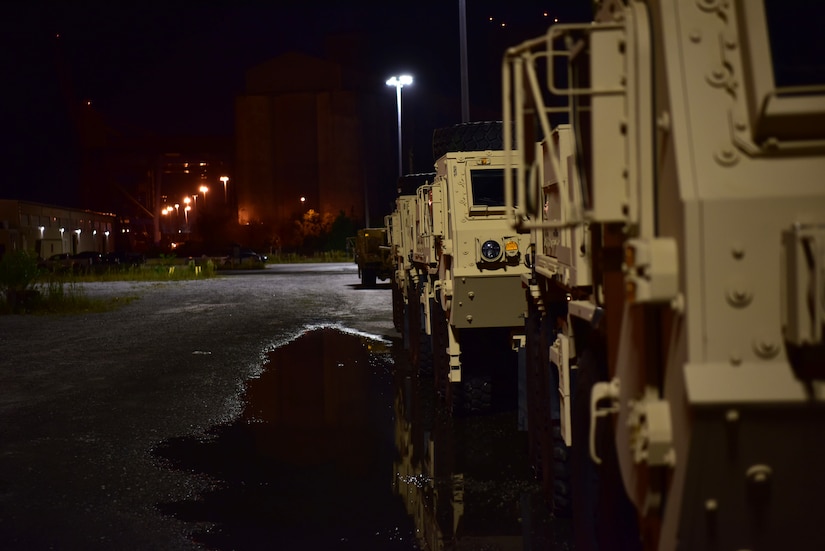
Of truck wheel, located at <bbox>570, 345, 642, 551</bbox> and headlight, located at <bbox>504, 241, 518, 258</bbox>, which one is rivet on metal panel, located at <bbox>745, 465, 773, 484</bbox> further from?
headlight, located at <bbox>504, 241, 518, 258</bbox>

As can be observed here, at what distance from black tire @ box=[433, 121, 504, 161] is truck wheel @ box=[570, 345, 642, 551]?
6.09 meters

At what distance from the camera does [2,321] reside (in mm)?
24453

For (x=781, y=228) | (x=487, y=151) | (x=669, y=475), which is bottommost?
(x=669, y=475)

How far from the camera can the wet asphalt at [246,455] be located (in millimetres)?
6812

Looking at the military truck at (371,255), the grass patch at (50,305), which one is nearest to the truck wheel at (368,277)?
the military truck at (371,255)

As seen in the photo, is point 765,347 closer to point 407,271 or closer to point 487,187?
point 487,187

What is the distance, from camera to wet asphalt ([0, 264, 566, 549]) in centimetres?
681

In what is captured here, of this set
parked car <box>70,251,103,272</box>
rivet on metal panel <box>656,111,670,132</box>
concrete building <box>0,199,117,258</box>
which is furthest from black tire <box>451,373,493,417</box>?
concrete building <box>0,199,117,258</box>

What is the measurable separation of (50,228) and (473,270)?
7333 cm

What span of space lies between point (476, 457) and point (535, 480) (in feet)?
3.04

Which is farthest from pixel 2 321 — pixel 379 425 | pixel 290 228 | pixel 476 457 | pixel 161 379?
pixel 290 228

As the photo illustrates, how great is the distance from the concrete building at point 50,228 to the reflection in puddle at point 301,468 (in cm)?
5207

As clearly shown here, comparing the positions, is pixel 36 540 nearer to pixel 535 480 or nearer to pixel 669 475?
pixel 535 480

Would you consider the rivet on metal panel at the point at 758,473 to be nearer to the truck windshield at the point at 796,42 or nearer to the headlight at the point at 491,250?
the truck windshield at the point at 796,42
